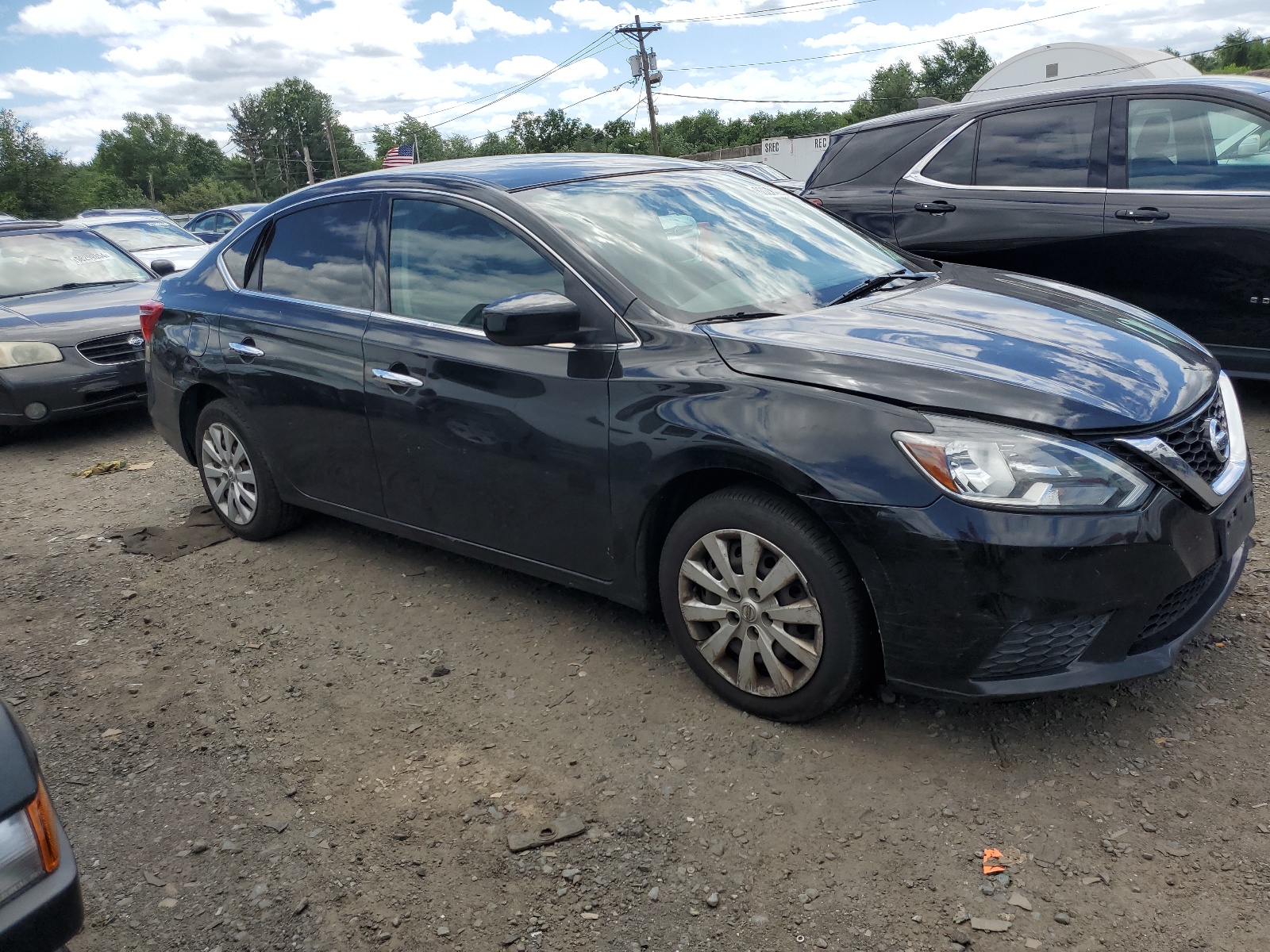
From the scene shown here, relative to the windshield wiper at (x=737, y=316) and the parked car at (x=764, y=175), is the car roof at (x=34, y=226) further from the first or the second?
the windshield wiper at (x=737, y=316)

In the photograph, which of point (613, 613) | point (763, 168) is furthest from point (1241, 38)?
point (613, 613)

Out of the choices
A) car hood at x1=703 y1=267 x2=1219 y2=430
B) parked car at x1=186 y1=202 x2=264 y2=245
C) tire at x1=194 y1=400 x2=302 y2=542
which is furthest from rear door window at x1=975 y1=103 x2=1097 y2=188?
parked car at x1=186 y1=202 x2=264 y2=245

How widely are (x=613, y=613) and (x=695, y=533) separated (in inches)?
40.2

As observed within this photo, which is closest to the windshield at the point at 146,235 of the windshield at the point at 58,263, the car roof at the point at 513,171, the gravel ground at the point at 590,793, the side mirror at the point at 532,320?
the windshield at the point at 58,263

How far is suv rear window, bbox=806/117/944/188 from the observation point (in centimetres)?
644

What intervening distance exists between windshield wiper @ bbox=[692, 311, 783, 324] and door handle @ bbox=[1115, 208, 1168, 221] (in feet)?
10.6

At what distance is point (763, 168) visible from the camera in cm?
1428

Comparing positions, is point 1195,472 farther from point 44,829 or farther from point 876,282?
point 44,829

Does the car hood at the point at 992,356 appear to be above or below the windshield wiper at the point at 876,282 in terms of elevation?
below

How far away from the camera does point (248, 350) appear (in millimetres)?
4543

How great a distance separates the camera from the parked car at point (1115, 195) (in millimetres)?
5266

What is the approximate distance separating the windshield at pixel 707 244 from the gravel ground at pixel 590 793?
1279 millimetres

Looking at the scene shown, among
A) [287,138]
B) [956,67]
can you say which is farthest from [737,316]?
[287,138]

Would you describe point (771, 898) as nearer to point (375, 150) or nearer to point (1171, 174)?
point (1171, 174)
